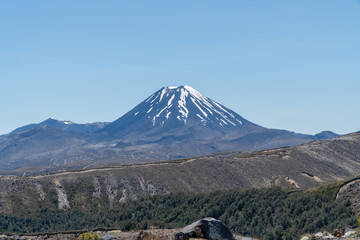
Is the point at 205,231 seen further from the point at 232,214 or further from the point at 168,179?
the point at 168,179

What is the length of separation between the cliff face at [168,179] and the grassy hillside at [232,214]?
7.33 meters

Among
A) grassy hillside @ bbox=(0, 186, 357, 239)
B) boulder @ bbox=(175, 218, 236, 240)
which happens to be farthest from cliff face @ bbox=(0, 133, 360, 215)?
boulder @ bbox=(175, 218, 236, 240)

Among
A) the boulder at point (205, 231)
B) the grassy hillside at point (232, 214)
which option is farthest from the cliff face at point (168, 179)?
the boulder at point (205, 231)

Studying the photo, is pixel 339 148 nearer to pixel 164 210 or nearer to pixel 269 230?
pixel 164 210

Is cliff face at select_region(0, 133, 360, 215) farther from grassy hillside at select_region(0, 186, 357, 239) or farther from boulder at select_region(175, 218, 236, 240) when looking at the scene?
boulder at select_region(175, 218, 236, 240)

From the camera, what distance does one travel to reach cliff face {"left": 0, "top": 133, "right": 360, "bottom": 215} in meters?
104

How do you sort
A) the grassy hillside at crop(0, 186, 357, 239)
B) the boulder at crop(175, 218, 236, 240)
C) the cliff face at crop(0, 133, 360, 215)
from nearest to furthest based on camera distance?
the boulder at crop(175, 218, 236, 240)
the grassy hillside at crop(0, 186, 357, 239)
the cliff face at crop(0, 133, 360, 215)

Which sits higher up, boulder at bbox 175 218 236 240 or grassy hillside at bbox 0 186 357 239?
boulder at bbox 175 218 236 240

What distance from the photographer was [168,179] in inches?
4870

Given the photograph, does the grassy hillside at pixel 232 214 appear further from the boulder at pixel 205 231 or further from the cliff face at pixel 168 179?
the boulder at pixel 205 231

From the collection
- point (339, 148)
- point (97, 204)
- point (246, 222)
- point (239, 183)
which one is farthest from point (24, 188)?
point (339, 148)

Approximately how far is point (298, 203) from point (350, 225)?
1059 cm

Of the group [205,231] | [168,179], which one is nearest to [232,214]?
[205,231]

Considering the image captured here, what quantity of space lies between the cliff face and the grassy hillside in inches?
289
